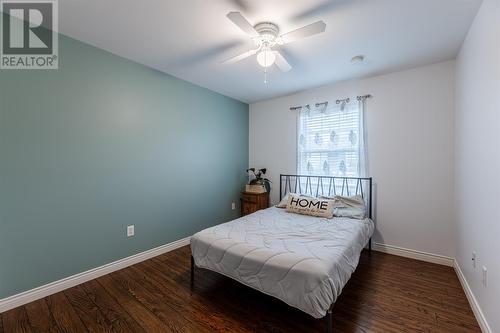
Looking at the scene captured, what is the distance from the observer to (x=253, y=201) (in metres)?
3.94

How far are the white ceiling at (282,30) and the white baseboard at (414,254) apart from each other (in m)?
2.38

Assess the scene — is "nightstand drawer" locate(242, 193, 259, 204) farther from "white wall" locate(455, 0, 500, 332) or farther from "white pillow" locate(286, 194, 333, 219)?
"white wall" locate(455, 0, 500, 332)

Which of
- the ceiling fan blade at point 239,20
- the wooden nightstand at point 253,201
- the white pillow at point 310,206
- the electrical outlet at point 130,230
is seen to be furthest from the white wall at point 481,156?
the electrical outlet at point 130,230

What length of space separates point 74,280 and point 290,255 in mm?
2222

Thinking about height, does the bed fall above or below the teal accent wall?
Result: below

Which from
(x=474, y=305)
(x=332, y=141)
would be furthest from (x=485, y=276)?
(x=332, y=141)

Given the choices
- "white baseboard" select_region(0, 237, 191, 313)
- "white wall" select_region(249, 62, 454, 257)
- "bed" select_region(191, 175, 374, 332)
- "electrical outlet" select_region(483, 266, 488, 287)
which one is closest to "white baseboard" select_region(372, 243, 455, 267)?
"white wall" select_region(249, 62, 454, 257)

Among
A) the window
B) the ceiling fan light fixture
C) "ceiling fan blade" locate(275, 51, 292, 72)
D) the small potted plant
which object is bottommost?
the small potted plant

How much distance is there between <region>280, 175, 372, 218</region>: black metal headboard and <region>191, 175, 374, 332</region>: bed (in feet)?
1.79

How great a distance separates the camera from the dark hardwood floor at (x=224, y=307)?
5.55 feet

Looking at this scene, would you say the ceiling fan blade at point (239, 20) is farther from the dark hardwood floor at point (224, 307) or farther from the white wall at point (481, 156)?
the dark hardwood floor at point (224, 307)

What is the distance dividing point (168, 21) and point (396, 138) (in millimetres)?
A: 3016

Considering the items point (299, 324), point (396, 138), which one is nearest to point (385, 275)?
point (299, 324)

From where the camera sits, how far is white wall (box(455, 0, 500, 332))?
4.70ft
